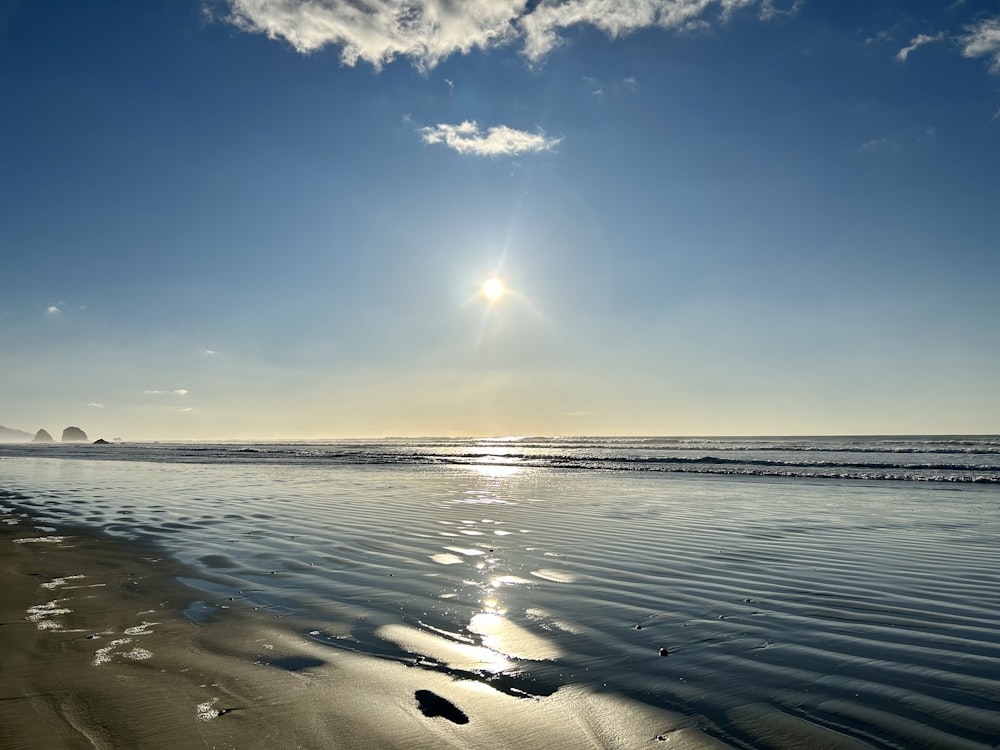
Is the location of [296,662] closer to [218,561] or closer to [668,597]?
[668,597]

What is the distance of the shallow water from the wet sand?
292 millimetres

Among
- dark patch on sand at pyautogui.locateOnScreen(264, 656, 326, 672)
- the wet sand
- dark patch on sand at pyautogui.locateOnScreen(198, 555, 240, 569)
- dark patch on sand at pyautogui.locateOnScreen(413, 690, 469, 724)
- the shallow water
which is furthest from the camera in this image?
dark patch on sand at pyautogui.locateOnScreen(198, 555, 240, 569)

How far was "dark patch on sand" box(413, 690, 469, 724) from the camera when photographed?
12.9ft

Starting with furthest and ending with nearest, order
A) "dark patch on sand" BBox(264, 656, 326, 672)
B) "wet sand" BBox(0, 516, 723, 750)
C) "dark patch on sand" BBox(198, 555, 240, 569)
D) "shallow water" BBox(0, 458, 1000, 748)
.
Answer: "dark patch on sand" BBox(198, 555, 240, 569)
"dark patch on sand" BBox(264, 656, 326, 672)
"shallow water" BBox(0, 458, 1000, 748)
"wet sand" BBox(0, 516, 723, 750)

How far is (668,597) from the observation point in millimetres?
7094

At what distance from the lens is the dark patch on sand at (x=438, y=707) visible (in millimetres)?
3921

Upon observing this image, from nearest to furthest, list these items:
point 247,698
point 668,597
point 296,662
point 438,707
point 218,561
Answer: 1. point 438,707
2. point 247,698
3. point 296,662
4. point 668,597
5. point 218,561

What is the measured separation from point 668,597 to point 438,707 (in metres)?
3.92

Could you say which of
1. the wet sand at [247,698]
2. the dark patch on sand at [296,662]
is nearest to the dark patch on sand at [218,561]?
the wet sand at [247,698]

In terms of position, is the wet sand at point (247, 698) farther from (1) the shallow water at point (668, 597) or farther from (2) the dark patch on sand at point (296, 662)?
(1) the shallow water at point (668, 597)

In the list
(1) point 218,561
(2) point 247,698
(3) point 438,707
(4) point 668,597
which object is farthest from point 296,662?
(1) point 218,561

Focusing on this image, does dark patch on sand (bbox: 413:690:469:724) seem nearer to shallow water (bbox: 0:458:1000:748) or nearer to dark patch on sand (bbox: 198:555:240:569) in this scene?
shallow water (bbox: 0:458:1000:748)

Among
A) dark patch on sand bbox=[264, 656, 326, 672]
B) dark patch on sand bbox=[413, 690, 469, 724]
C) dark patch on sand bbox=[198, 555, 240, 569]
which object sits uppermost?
dark patch on sand bbox=[413, 690, 469, 724]

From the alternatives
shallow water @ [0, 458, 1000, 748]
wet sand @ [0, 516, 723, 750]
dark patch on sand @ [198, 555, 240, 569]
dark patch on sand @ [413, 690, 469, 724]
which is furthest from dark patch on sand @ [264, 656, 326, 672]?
dark patch on sand @ [198, 555, 240, 569]
